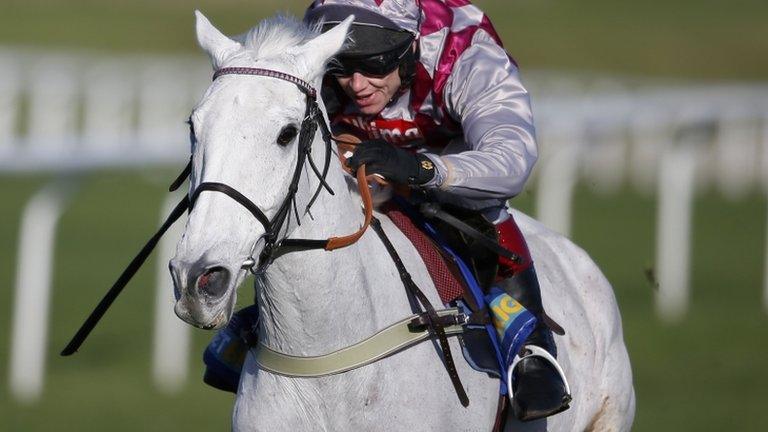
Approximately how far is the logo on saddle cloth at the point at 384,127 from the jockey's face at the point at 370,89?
0.12 meters

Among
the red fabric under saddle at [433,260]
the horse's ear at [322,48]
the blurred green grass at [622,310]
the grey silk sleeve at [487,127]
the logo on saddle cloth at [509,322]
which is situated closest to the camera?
the horse's ear at [322,48]

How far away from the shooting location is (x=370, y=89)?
4.98m

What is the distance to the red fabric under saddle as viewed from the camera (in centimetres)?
487

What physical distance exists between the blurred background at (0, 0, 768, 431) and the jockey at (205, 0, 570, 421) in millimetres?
1163

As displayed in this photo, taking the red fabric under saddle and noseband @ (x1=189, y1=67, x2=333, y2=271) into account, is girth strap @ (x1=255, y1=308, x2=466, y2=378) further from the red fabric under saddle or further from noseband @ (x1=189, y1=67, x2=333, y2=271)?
noseband @ (x1=189, y1=67, x2=333, y2=271)

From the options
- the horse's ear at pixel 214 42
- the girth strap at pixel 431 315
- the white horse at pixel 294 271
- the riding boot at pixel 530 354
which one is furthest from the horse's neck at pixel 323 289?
the riding boot at pixel 530 354

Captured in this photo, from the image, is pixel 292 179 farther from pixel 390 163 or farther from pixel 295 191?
pixel 390 163

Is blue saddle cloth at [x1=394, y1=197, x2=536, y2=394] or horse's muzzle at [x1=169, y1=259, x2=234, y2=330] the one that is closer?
horse's muzzle at [x1=169, y1=259, x2=234, y2=330]

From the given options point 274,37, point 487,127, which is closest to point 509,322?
point 487,127

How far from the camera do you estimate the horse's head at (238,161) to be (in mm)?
3883

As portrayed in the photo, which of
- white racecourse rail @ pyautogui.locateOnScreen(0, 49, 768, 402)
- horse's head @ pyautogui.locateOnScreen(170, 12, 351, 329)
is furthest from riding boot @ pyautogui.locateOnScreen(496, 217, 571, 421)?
white racecourse rail @ pyautogui.locateOnScreen(0, 49, 768, 402)

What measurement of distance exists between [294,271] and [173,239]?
5.56 m

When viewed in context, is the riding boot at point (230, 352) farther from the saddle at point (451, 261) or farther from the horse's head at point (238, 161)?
the horse's head at point (238, 161)

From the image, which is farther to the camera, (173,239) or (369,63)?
(173,239)
